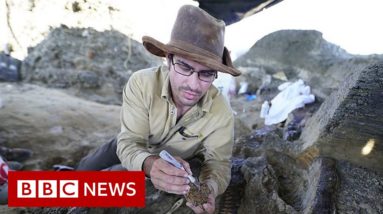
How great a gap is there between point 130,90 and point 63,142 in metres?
3.26

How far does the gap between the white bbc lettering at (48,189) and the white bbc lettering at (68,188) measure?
55 millimetres

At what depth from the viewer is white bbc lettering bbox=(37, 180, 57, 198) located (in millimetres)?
2064

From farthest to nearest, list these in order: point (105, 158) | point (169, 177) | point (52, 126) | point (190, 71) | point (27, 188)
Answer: point (52, 126), point (105, 158), point (27, 188), point (190, 71), point (169, 177)

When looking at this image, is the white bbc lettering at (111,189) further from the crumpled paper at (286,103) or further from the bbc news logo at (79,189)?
the crumpled paper at (286,103)

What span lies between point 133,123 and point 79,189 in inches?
22.5

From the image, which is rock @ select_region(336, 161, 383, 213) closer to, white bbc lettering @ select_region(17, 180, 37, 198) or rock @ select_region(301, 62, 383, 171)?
rock @ select_region(301, 62, 383, 171)

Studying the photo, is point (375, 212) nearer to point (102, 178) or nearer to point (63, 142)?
point (102, 178)

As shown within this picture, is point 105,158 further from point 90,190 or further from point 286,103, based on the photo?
point 286,103

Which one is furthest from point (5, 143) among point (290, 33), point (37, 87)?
point (290, 33)

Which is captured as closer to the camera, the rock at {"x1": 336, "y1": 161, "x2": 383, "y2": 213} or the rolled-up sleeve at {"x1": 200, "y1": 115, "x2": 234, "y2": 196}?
the rock at {"x1": 336, "y1": 161, "x2": 383, "y2": 213}

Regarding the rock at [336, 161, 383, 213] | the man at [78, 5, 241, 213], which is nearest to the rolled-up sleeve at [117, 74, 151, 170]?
the man at [78, 5, 241, 213]

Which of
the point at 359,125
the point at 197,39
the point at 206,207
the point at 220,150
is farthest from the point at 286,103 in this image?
the point at 206,207

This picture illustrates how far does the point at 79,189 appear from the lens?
6.63 feet

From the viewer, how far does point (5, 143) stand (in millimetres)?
4422
